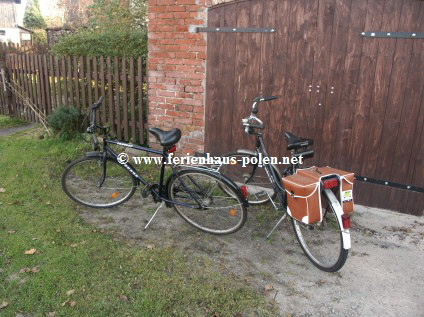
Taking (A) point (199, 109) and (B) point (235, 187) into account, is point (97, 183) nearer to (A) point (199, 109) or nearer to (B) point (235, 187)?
(A) point (199, 109)

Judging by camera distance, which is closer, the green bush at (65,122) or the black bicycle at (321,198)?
the black bicycle at (321,198)

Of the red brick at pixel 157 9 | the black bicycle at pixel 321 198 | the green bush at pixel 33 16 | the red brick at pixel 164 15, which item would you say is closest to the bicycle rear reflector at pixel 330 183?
the black bicycle at pixel 321 198

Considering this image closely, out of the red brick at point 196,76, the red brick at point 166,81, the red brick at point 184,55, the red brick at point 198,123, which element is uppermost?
the red brick at point 184,55

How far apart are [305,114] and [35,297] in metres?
3.24

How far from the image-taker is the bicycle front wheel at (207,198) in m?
3.47

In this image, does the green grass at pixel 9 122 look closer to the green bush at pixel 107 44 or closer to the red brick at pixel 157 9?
the green bush at pixel 107 44

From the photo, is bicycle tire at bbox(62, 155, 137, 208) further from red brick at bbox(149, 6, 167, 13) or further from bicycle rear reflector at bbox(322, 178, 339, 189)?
red brick at bbox(149, 6, 167, 13)

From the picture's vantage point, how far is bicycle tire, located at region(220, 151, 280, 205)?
4.06 meters

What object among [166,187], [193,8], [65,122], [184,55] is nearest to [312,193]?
[166,187]

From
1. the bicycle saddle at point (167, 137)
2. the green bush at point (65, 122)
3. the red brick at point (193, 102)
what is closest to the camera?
the bicycle saddle at point (167, 137)

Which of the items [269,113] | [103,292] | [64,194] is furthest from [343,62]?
[64,194]

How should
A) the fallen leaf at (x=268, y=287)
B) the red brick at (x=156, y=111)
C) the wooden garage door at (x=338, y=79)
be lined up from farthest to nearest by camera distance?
the red brick at (x=156, y=111) → the wooden garage door at (x=338, y=79) → the fallen leaf at (x=268, y=287)

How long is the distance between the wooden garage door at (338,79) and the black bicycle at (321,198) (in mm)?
734

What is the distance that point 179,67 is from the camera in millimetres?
4910
